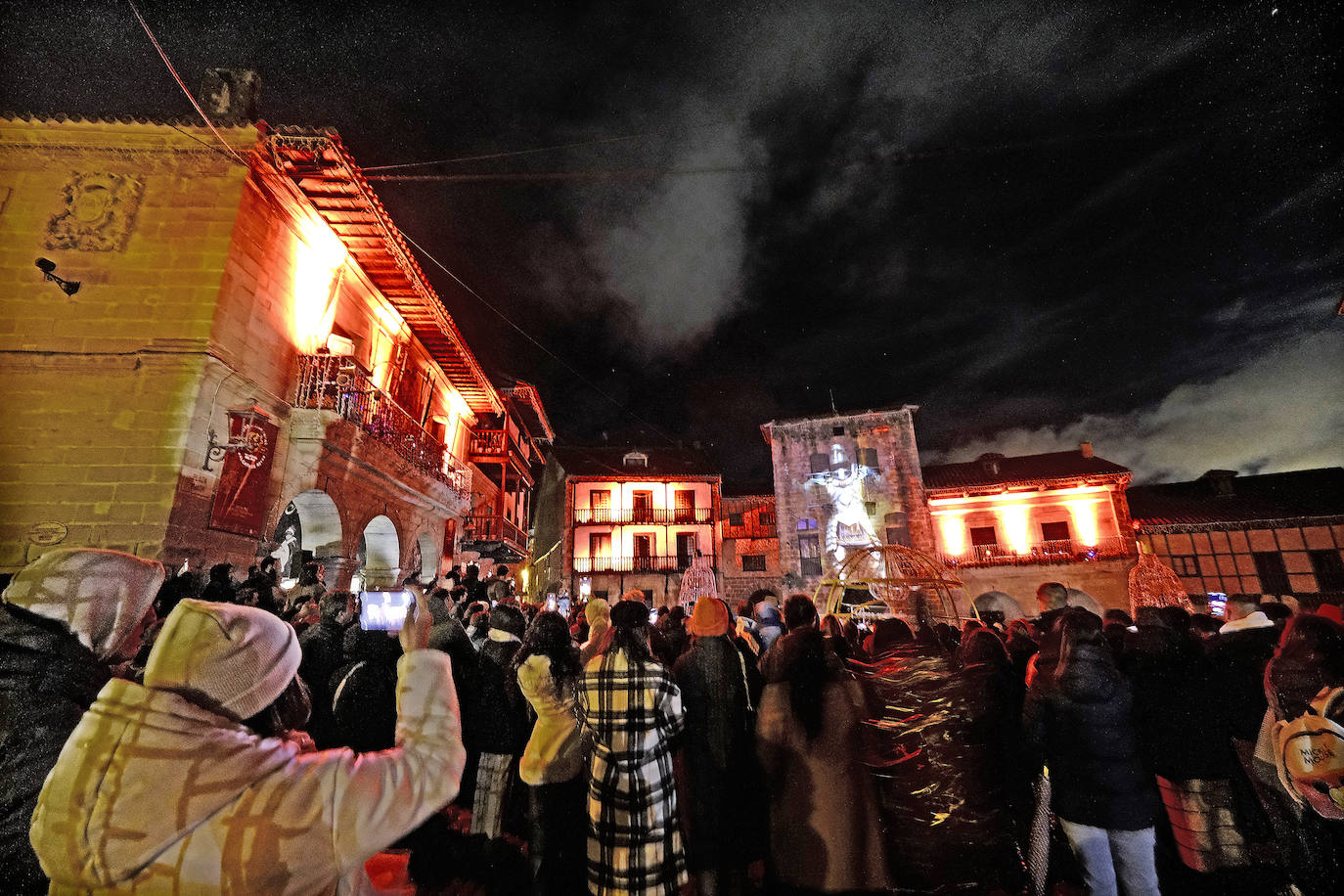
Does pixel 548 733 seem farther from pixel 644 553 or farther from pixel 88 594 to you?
pixel 644 553

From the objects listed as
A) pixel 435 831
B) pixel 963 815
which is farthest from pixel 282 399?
pixel 963 815

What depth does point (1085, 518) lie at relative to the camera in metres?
27.2

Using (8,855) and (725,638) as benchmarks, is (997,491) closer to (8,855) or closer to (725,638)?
(725,638)

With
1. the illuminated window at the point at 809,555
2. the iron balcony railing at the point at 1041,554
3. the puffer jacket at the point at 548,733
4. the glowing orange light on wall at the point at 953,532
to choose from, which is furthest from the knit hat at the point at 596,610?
the glowing orange light on wall at the point at 953,532

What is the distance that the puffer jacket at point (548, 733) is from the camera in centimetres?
390

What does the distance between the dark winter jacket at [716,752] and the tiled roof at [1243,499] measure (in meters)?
31.5

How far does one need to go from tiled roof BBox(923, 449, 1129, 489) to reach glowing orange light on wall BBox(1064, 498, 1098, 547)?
1.43 metres

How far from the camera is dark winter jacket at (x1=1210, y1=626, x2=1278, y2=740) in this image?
3.68 metres

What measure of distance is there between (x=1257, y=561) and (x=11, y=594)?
3537 cm

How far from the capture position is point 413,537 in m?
13.8

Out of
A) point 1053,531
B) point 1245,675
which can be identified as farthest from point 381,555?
point 1053,531

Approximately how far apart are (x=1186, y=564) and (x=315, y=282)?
34.6 metres

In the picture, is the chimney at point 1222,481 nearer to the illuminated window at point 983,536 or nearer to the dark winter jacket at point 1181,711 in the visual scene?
the illuminated window at point 983,536

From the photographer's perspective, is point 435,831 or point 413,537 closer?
point 435,831
